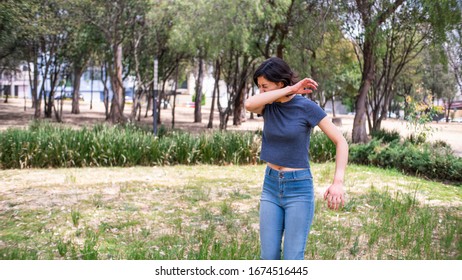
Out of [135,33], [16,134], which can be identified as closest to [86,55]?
[135,33]

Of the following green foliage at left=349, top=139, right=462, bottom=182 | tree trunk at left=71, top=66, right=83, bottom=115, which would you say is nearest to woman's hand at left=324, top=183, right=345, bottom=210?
green foliage at left=349, top=139, right=462, bottom=182

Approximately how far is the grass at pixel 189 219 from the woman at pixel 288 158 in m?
1.22

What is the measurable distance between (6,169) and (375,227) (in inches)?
280

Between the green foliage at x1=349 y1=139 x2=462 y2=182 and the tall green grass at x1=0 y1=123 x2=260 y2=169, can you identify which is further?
the tall green grass at x1=0 y1=123 x2=260 y2=169

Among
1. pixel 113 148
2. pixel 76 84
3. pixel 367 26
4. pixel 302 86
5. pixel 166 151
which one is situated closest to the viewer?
pixel 302 86

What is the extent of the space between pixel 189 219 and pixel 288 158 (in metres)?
3.19

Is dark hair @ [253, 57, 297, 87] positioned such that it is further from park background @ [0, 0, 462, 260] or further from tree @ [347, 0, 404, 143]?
tree @ [347, 0, 404, 143]

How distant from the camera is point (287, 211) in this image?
7.79 ft

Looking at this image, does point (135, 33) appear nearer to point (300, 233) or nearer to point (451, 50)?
point (451, 50)

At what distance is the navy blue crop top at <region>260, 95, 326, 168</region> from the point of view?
2.33 m

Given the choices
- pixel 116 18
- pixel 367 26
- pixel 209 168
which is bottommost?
pixel 209 168

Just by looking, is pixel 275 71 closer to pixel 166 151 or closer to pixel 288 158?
pixel 288 158

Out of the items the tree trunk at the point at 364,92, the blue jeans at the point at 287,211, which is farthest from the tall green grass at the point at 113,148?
the blue jeans at the point at 287,211

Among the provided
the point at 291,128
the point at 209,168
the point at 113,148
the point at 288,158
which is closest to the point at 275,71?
the point at 291,128
